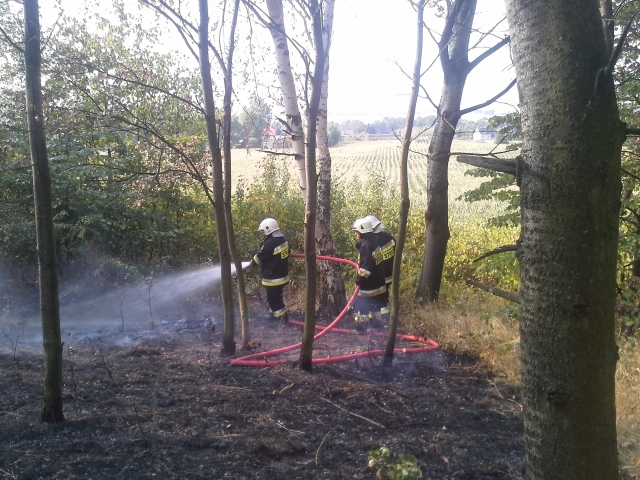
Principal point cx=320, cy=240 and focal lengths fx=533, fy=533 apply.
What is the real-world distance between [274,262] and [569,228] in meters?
6.18

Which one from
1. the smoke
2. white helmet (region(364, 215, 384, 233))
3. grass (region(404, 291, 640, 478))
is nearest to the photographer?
grass (region(404, 291, 640, 478))

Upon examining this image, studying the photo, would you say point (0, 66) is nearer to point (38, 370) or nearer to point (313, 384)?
point (38, 370)

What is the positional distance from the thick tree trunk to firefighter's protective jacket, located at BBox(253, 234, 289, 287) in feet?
19.4

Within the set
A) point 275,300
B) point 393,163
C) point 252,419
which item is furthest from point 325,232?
point 393,163

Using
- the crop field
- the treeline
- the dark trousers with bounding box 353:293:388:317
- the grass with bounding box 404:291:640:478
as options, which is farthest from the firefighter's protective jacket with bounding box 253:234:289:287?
the crop field

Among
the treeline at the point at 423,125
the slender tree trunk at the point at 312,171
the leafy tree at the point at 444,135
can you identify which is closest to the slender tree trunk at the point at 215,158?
the slender tree trunk at the point at 312,171

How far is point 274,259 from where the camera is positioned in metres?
7.88

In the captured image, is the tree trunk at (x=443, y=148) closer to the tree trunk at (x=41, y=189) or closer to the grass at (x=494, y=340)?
the grass at (x=494, y=340)

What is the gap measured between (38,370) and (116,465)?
2.63 metres

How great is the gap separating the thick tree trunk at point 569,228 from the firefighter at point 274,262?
5.92m

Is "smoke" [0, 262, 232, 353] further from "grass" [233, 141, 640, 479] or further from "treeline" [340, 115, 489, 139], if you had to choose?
"treeline" [340, 115, 489, 139]

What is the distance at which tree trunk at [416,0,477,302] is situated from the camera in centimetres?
772

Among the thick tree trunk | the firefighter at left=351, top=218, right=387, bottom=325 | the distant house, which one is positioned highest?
the distant house

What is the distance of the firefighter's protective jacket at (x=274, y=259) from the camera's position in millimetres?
7785
